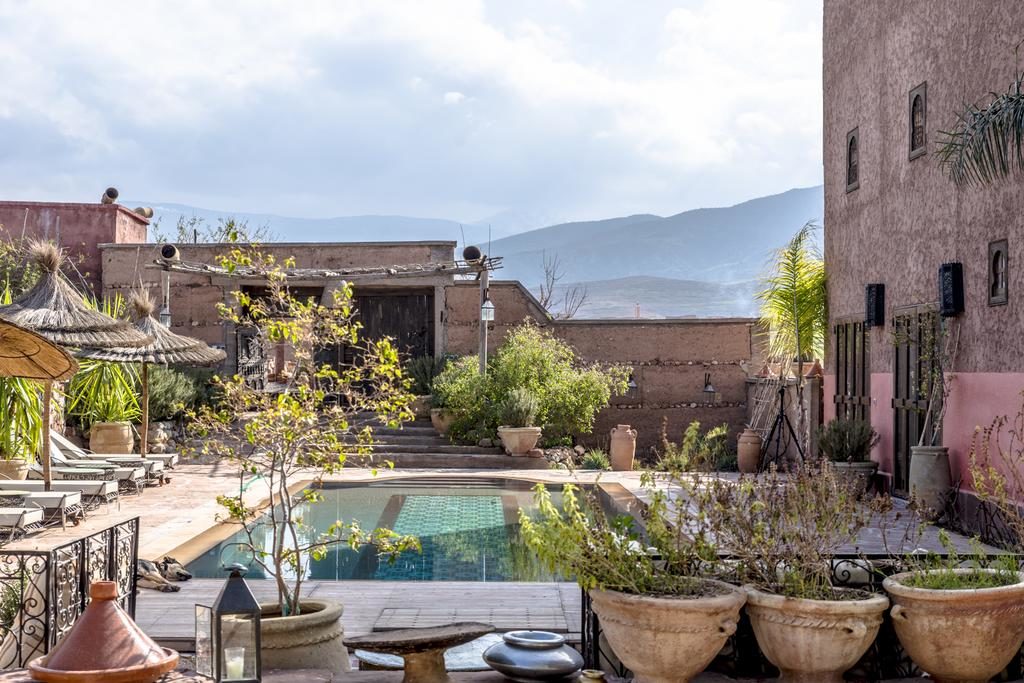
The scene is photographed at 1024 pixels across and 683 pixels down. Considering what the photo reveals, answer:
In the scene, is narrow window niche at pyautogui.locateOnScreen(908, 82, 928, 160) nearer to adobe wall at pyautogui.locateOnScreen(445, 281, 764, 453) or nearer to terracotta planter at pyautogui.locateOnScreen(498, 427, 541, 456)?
terracotta planter at pyautogui.locateOnScreen(498, 427, 541, 456)

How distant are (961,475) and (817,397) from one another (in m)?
5.06

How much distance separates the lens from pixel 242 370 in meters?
19.5

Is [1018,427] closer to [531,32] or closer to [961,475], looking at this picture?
[961,475]

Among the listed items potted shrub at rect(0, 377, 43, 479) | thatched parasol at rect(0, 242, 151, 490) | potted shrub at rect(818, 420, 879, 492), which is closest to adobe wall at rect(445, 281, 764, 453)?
potted shrub at rect(818, 420, 879, 492)

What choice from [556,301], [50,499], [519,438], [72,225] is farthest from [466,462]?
[556,301]

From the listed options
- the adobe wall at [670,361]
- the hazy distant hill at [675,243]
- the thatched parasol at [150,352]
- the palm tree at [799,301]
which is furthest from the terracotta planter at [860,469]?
the hazy distant hill at [675,243]

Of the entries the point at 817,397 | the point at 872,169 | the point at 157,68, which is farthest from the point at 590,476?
the point at 157,68

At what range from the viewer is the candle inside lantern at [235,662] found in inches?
149

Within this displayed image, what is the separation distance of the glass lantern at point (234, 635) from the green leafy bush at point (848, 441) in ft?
30.0

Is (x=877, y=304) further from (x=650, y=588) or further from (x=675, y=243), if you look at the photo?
(x=675, y=243)

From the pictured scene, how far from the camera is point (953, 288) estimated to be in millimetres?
9875

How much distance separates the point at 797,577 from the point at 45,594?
114 inches

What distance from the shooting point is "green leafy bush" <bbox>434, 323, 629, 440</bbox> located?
16203 millimetres

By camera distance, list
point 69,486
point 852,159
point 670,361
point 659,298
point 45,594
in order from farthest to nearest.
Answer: point 659,298 < point 670,361 < point 852,159 < point 69,486 < point 45,594
